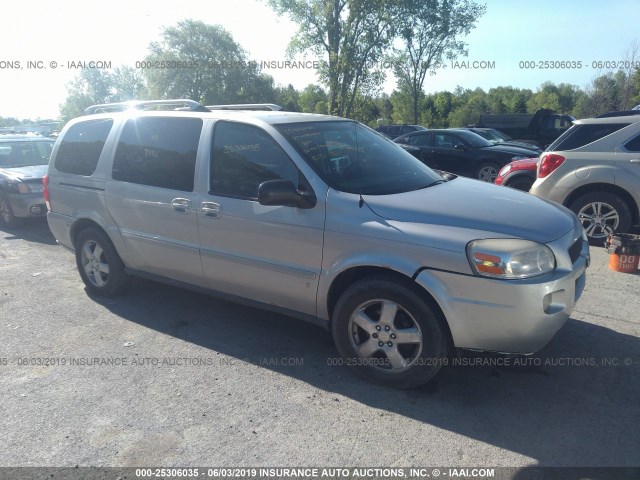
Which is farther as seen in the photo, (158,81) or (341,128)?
(158,81)

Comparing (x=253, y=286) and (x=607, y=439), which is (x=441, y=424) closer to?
(x=607, y=439)

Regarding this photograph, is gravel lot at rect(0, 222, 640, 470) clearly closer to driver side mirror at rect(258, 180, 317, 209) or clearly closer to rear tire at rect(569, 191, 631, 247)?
driver side mirror at rect(258, 180, 317, 209)

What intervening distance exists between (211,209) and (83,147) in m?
2.04

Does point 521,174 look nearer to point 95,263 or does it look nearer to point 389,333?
point 389,333

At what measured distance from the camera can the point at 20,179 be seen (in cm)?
799

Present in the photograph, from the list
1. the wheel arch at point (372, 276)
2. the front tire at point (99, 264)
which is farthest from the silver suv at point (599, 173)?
the front tire at point (99, 264)

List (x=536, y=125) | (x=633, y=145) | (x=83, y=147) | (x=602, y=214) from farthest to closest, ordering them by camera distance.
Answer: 1. (x=536, y=125)
2. (x=602, y=214)
3. (x=633, y=145)
4. (x=83, y=147)

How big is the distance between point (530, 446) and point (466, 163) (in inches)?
387

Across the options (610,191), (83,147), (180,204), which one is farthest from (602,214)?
(83,147)

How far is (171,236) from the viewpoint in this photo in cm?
411

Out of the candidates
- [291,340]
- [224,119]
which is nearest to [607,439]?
[291,340]

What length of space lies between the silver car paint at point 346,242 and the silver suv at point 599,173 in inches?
121

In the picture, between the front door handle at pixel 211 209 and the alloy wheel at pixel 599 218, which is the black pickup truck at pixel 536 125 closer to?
the alloy wheel at pixel 599 218

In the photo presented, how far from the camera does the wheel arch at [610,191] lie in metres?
6.16
